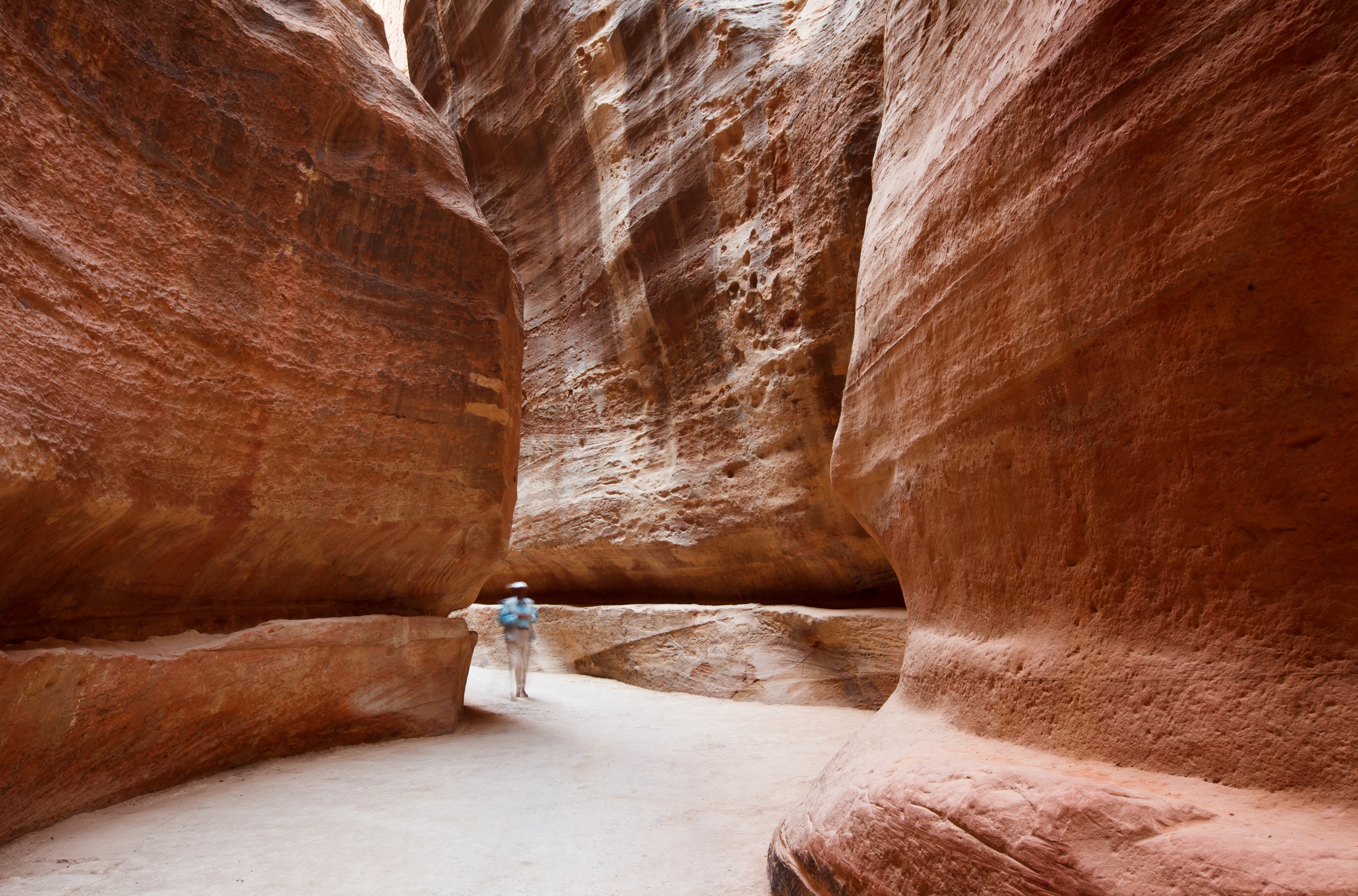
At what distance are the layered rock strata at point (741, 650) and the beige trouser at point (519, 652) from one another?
4.47ft

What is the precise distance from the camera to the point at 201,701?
3752 mm

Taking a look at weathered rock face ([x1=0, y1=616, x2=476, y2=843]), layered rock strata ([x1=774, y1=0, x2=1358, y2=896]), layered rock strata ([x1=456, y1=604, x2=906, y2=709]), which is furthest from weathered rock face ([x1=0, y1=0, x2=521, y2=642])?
layered rock strata ([x1=774, y1=0, x2=1358, y2=896])

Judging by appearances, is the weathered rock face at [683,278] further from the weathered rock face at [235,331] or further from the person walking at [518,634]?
the weathered rock face at [235,331]

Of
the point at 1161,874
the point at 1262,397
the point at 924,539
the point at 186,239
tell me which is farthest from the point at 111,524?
the point at 1262,397

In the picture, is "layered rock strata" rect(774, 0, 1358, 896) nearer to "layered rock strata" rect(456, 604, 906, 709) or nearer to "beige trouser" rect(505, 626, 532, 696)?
"layered rock strata" rect(456, 604, 906, 709)

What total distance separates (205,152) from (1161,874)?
5045 mm

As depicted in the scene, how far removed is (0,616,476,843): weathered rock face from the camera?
9.89 ft

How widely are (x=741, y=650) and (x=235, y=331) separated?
5054 millimetres

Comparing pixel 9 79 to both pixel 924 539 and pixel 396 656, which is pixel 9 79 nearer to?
pixel 396 656

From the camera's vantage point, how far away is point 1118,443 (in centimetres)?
202

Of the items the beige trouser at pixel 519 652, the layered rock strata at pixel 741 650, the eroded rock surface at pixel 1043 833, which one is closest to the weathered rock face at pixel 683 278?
the layered rock strata at pixel 741 650

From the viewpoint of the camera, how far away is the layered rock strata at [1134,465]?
154 centimetres

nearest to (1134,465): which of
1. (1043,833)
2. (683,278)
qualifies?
(1043,833)

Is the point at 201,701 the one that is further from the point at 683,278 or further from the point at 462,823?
the point at 683,278
